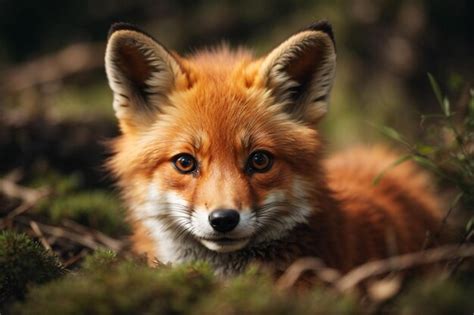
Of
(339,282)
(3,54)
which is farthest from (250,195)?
(3,54)

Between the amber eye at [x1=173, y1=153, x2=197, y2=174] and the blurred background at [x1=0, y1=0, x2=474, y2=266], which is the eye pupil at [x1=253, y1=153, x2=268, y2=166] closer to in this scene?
the amber eye at [x1=173, y1=153, x2=197, y2=174]

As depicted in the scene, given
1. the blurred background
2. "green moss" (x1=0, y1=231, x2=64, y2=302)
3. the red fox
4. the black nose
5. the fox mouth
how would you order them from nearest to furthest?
1. "green moss" (x1=0, y1=231, x2=64, y2=302)
2. the black nose
3. the fox mouth
4. the red fox
5. the blurred background

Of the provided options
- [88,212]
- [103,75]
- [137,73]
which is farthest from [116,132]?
[103,75]

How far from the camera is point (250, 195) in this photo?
11.3 feet

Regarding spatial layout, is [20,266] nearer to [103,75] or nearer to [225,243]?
[225,243]

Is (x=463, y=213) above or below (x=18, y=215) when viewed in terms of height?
below

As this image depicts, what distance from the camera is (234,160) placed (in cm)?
357

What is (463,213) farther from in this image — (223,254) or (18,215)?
(18,215)

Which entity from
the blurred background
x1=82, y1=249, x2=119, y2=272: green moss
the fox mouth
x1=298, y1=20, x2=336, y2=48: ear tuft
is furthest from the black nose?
x1=298, y1=20, x2=336, y2=48: ear tuft

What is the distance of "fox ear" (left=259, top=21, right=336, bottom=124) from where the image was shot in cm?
382

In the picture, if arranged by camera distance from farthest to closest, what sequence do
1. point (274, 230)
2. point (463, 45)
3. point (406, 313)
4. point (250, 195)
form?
point (463, 45) < point (274, 230) < point (250, 195) < point (406, 313)

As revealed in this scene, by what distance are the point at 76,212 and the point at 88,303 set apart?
256 centimetres

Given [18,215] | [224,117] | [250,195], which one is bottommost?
[18,215]

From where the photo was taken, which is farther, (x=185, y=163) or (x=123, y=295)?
(x=185, y=163)
